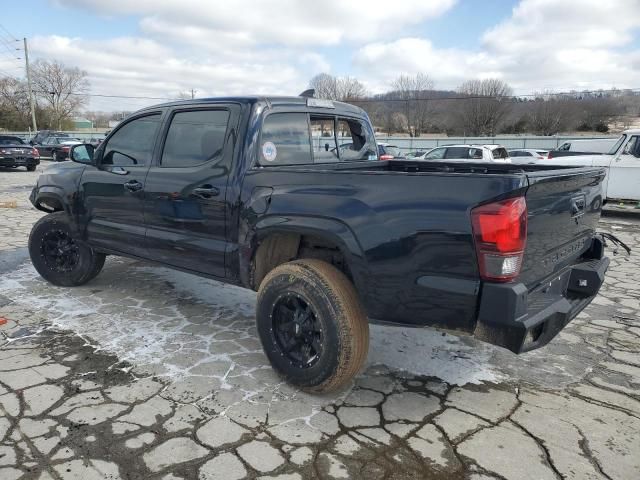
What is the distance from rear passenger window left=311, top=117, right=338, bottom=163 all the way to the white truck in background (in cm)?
806

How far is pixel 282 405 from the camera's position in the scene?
286cm

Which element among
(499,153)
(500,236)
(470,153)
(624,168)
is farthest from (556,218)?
(499,153)

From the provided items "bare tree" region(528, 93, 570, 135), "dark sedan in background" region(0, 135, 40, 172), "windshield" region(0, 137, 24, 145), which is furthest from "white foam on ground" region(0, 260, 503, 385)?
"bare tree" region(528, 93, 570, 135)

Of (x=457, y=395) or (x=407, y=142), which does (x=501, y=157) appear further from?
(x=407, y=142)

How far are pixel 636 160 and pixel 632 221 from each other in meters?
1.34

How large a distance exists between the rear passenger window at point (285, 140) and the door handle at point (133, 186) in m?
1.24

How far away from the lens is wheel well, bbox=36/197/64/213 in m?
4.78

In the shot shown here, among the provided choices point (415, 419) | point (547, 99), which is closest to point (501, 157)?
point (415, 419)

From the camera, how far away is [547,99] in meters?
55.1

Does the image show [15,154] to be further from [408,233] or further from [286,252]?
[408,233]

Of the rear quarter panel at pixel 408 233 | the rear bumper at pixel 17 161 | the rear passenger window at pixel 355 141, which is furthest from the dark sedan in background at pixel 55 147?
the rear quarter panel at pixel 408 233

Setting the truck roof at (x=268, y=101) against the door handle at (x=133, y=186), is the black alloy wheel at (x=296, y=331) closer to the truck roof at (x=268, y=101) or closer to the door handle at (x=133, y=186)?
the truck roof at (x=268, y=101)

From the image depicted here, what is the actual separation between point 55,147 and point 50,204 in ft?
79.0

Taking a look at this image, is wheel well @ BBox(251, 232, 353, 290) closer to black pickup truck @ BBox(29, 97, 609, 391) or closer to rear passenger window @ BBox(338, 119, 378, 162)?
black pickup truck @ BBox(29, 97, 609, 391)
